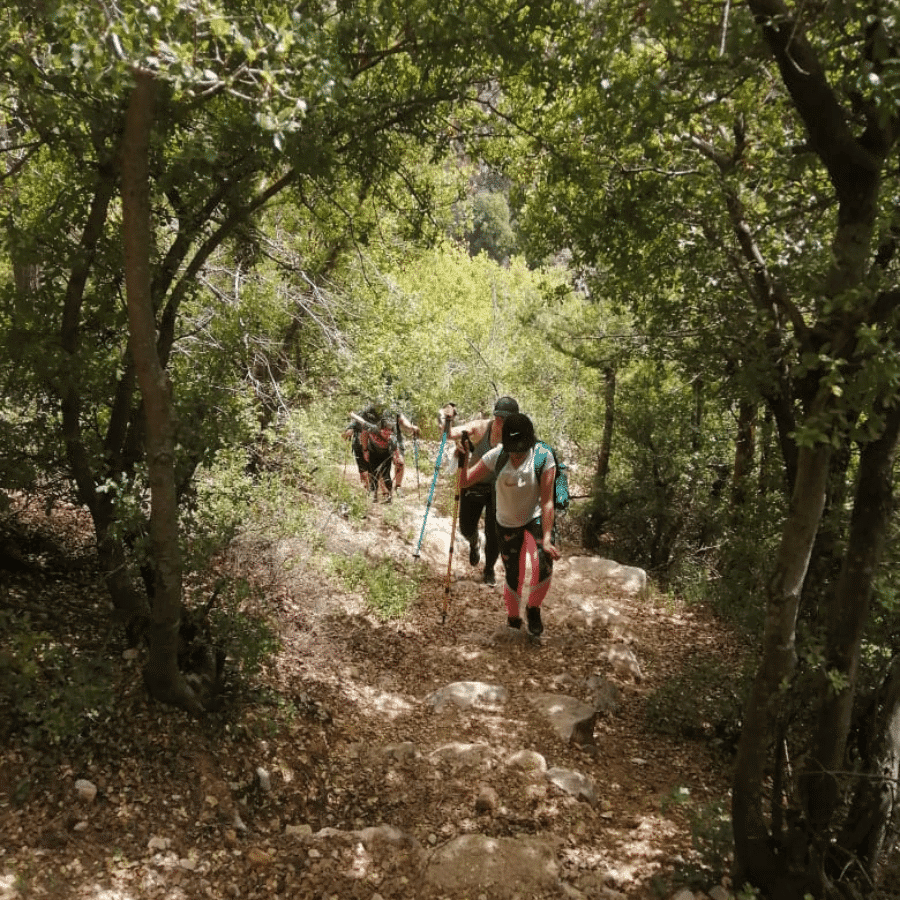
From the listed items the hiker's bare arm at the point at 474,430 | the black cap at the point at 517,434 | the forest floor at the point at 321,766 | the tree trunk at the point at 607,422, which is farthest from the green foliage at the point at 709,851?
the tree trunk at the point at 607,422

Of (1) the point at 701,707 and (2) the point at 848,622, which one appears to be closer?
(2) the point at 848,622

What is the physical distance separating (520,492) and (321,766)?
8.60ft

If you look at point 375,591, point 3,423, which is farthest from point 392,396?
point 3,423

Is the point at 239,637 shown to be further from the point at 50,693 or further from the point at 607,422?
the point at 607,422

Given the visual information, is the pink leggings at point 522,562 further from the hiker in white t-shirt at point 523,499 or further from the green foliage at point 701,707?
the green foliage at point 701,707

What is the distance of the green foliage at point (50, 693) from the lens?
3.44 metres

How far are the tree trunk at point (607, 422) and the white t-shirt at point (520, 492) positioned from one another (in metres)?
5.64

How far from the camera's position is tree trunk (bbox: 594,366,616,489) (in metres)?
11.5

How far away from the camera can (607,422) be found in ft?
38.8

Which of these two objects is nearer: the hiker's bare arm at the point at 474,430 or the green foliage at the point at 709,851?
the green foliage at the point at 709,851

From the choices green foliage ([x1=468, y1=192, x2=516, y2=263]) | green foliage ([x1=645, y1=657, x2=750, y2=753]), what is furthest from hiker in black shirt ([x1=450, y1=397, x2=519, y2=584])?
green foliage ([x1=468, y1=192, x2=516, y2=263])

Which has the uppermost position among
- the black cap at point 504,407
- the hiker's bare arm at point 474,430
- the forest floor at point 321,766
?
the black cap at point 504,407

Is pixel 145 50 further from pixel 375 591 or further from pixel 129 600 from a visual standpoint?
pixel 375 591

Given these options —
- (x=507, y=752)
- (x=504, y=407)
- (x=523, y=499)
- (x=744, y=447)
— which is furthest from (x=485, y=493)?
(x=744, y=447)
